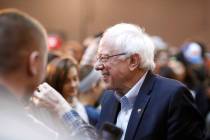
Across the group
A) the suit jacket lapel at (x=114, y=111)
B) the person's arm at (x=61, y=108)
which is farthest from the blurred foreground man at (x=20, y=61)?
the suit jacket lapel at (x=114, y=111)

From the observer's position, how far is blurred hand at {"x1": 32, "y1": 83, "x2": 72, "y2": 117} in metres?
2.96

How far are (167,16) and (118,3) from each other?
1.22m

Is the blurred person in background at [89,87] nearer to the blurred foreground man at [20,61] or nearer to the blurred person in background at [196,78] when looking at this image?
the blurred person in background at [196,78]

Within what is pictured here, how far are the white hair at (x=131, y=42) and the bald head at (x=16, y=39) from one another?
1049 mm

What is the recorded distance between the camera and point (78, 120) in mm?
2906

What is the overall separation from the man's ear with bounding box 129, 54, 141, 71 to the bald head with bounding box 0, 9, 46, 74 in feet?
3.63

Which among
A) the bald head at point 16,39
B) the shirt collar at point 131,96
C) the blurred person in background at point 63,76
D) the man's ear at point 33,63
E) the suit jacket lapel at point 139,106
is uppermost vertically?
the blurred person in background at point 63,76

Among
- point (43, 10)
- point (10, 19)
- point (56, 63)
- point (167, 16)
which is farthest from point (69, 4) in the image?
point (10, 19)

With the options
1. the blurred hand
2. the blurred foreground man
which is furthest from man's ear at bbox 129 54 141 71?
the blurred foreground man

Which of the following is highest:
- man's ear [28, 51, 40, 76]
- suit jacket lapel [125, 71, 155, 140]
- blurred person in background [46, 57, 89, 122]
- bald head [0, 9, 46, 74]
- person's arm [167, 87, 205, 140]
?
blurred person in background [46, 57, 89, 122]

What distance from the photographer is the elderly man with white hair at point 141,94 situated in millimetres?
2959

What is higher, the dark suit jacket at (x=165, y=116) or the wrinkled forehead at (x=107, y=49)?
the wrinkled forehead at (x=107, y=49)

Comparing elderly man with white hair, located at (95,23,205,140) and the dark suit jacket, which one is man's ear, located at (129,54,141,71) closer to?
elderly man with white hair, located at (95,23,205,140)

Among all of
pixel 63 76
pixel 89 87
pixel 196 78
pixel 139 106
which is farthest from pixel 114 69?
pixel 196 78
